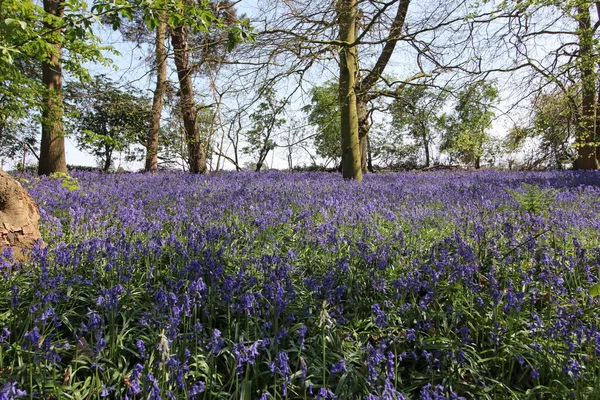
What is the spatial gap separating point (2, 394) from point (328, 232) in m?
3.36

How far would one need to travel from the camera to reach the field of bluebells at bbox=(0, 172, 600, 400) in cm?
212

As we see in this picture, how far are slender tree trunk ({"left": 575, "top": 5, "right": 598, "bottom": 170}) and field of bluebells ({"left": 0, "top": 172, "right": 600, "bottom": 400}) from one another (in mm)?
6995

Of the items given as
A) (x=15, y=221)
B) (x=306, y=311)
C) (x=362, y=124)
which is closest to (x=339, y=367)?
(x=306, y=311)

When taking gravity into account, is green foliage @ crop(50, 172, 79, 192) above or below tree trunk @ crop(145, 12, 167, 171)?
below

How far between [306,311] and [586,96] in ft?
50.4

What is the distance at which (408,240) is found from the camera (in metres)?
4.30

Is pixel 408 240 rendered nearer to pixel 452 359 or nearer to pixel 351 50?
pixel 452 359

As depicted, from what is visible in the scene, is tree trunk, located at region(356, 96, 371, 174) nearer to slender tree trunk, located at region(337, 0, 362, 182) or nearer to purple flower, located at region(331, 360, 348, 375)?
slender tree trunk, located at region(337, 0, 362, 182)

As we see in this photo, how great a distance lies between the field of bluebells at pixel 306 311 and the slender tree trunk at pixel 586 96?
7.00 m

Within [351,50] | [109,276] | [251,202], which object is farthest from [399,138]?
[109,276]

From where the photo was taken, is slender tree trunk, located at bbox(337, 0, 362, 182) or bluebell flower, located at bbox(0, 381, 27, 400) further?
slender tree trunk, located at bbox(337, 0, 362, 182)

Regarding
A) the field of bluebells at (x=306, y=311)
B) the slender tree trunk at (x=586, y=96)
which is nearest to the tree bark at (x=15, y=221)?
the field of bluebells at (x=306, y=311)

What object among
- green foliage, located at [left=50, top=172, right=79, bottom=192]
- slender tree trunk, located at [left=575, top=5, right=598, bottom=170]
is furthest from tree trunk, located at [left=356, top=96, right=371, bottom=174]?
green foliage, located at [left=50, top=172, right=79, bottom=192]

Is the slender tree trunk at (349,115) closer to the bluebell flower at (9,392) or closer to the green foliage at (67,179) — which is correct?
the green foliage at (67,179)
